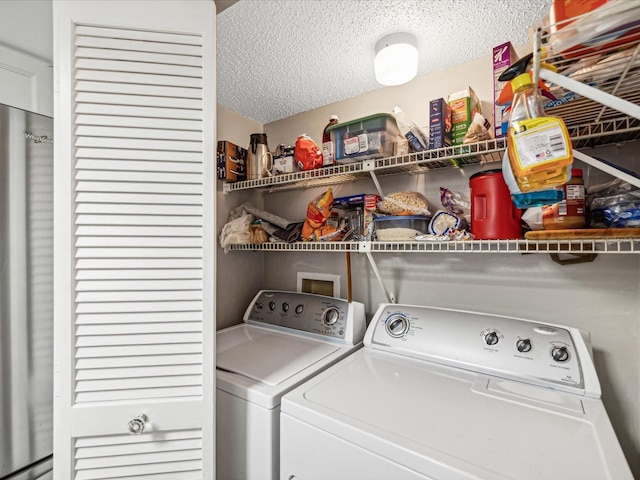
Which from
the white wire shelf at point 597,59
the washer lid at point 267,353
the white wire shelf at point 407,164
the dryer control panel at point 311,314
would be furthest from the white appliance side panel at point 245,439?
the white wire shelf at point 597,59

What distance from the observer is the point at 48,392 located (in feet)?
4.19

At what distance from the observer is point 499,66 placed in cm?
109

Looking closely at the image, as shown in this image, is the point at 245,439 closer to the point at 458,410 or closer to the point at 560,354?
the point at 458,410

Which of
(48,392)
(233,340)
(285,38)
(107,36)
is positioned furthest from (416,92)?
(48,392)

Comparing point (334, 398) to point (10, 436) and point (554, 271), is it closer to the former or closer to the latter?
point (554, 271)

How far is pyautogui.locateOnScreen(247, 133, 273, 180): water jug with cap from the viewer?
1.81 meters

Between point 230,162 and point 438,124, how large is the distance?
1.20 m

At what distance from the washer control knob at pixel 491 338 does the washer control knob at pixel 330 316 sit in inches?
27.2

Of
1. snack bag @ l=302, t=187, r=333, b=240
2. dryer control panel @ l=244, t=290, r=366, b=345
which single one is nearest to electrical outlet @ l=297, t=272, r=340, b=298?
dryer control panel @ l=244, t=290, r=366, b=345

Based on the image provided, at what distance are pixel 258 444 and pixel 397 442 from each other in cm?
52

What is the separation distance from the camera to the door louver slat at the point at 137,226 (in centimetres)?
93

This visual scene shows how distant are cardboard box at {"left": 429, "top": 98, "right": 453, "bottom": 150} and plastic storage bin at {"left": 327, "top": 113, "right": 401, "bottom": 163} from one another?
0.63 feet

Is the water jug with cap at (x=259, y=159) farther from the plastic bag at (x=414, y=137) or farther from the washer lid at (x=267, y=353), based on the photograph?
the washer lid at (x=267, y=353)

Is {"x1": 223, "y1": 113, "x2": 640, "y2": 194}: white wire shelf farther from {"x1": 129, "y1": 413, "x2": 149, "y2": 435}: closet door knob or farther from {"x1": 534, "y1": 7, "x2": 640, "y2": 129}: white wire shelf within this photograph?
{"x1": 129, "y1": 413, "x2": 149, "y2": 435}: closet door knob
